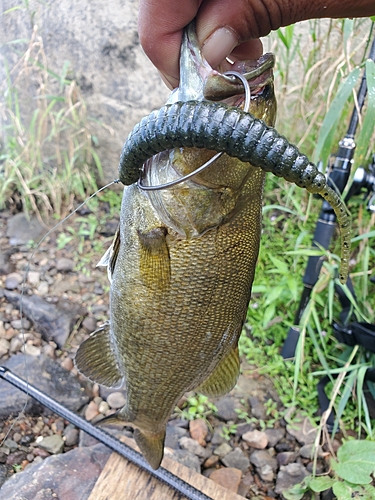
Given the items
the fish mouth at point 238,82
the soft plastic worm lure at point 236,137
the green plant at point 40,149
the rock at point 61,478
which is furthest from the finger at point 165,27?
the green plant at point 40,149

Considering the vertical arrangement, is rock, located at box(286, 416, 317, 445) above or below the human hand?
below

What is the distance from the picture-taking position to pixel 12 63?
3979 mm

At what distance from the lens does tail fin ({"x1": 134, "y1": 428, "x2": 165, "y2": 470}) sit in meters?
1.73

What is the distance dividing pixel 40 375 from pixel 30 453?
46 centimetres

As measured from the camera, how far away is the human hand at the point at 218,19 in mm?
1158

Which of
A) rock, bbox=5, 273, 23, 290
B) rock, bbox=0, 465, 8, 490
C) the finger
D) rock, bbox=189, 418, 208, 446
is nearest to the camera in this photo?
the finger

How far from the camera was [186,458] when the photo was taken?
2359 mm

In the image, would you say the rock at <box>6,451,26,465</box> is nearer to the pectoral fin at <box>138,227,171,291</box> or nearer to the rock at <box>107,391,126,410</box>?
the rock at <box>107,391,126,410</box>

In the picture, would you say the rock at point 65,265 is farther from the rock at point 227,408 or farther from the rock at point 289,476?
the rock at point 289,476

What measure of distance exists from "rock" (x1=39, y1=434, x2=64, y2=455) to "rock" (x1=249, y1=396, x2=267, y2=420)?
114 cm

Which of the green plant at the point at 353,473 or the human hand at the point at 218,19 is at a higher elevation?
the human hand at the point at 218,19

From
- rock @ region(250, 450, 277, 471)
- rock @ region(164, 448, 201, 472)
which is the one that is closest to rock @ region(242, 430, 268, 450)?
rock @ region(250, 450, 277, 471)

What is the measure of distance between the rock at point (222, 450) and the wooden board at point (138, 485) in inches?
20.1

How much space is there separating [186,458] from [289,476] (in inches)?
22.9
